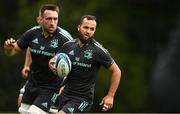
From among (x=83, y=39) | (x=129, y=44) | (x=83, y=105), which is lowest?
(x=129, y=44)

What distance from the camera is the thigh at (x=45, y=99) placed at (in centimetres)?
1507

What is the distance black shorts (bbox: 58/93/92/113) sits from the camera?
46.7 ft

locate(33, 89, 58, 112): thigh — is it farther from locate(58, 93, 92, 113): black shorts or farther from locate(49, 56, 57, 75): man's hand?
locate(49, 56, 57, 75): man's hand

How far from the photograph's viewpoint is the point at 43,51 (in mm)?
15125

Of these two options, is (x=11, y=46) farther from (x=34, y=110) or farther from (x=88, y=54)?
(x=88, y=54)

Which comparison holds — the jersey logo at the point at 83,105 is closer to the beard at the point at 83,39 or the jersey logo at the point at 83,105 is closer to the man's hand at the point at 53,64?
the man's hand at the point at 53,64

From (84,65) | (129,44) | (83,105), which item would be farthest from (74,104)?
(129,44)

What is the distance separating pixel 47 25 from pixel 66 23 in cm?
1640

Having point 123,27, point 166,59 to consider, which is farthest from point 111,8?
point 166,59

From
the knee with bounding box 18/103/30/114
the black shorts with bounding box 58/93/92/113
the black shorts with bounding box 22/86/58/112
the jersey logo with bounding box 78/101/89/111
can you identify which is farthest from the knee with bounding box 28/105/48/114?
the jersey logo with bounding box 78/101/89/111

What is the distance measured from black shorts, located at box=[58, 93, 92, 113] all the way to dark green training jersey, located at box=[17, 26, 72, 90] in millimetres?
832

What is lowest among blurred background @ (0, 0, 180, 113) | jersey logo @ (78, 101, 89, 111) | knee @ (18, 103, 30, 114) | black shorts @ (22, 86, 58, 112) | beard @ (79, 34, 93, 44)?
blurred background @ (0, 0, 180, 113)

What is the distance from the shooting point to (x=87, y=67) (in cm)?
1430

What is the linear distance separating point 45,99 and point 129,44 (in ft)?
60.5
